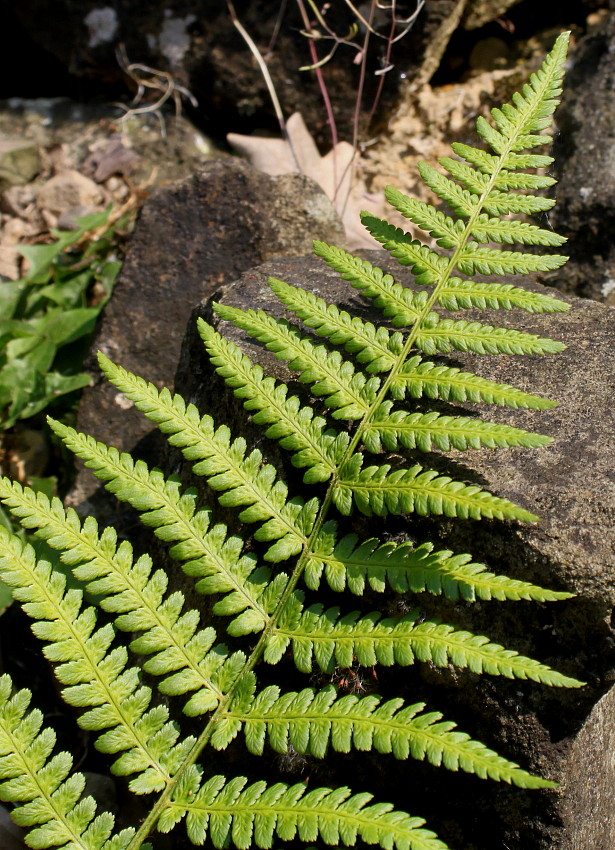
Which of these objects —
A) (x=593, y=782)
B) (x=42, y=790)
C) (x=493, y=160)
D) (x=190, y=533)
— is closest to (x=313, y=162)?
(x=493, y=160)

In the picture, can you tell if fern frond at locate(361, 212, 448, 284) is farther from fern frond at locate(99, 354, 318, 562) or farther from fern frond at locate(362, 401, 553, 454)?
fern frond at locate(99, 354, 318, 562)

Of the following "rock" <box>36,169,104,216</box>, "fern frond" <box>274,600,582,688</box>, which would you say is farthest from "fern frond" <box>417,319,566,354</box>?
"rock" <box>36,169,104,216</box>

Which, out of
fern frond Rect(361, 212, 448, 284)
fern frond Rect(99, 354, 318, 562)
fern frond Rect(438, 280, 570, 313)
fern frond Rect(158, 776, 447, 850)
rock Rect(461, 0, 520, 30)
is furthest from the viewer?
rock Rect(461, 0, 520, 30)

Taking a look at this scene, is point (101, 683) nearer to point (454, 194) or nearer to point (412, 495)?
point (412, 495)

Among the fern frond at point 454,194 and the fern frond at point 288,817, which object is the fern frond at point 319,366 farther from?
the fern frond at point 288,817

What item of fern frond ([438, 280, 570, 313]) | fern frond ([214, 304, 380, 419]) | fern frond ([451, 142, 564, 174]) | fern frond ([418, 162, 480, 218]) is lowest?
fern frond ([214, 304, 380, 419])
